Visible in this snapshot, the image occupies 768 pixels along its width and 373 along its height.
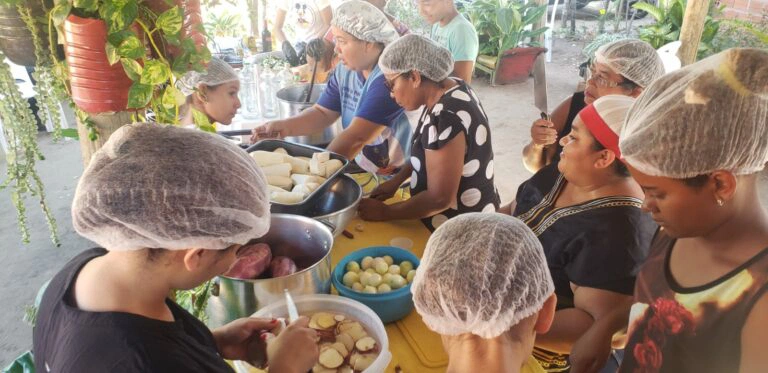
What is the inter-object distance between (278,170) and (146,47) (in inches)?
39.6

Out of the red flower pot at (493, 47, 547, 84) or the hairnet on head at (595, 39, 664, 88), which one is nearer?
the hairnet on head at (595, 39, 664, 88)

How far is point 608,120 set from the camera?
1.71m

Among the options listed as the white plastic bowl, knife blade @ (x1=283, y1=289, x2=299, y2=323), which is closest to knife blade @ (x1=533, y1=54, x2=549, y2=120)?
the white plastic bowl

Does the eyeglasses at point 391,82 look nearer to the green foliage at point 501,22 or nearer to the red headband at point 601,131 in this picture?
the red headband at point 601,131

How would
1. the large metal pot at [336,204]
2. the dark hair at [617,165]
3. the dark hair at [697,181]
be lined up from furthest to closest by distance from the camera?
the large metal pot at [336,204] < the dark hair at [617,165] < the dark hair at [697,181]

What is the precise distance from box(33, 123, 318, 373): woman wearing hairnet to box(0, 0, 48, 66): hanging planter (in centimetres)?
52

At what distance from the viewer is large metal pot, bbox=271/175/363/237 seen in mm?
2023

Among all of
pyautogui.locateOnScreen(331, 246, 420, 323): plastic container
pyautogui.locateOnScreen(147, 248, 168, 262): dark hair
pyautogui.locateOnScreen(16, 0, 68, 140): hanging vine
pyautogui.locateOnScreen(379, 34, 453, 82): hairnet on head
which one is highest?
pyautogui.locateOnScreen(16, 0, 68, 140): hanging vine

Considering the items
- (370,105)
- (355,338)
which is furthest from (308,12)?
(355,338)

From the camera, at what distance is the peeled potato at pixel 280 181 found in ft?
7.25

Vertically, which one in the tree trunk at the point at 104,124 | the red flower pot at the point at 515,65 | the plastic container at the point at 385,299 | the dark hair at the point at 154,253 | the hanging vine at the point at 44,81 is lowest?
the red flower pot at the point at 515,65

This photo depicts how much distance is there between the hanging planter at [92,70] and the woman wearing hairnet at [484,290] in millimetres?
906

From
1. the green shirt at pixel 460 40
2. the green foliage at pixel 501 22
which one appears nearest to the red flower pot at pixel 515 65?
the green foliage at pixel 501 22

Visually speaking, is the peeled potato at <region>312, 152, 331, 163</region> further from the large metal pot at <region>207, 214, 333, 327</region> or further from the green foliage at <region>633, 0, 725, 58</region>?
the green foliage at <region>633, 0, 725, 58</region>
